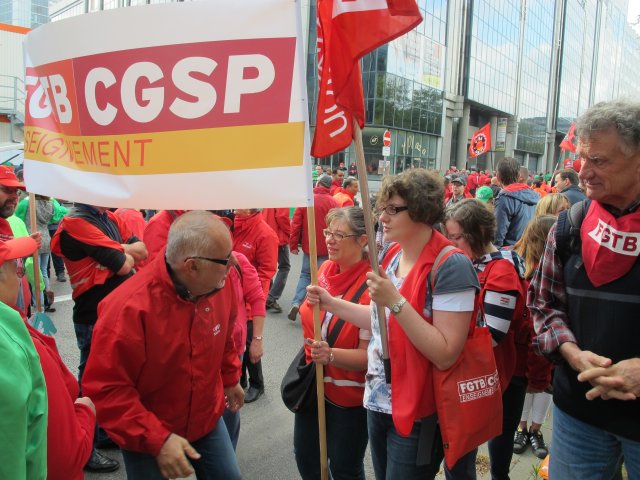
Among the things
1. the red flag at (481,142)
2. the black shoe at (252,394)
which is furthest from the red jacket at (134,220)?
the red flag at (481,142)

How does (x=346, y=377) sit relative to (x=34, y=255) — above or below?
below

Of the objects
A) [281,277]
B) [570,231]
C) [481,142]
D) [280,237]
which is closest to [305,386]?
[570,231]

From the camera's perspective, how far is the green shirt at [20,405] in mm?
1156

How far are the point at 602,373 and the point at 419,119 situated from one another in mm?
36281

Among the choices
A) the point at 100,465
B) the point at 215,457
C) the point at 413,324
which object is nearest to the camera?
the point at 413,324

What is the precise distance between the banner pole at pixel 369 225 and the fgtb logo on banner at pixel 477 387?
0.30m

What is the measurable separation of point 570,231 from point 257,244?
2970 millimetres

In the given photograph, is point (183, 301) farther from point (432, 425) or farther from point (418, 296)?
point (432, 425)

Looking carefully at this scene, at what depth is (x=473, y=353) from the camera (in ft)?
6.64

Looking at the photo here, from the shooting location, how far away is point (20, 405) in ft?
3.85

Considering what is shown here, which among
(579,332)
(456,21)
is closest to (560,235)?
(579,332)

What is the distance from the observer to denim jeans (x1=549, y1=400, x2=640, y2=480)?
180 centimetres

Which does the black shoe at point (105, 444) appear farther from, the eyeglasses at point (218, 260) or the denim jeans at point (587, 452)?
the denim jeans at point (587, 452)

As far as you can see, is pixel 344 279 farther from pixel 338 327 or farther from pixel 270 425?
pixel 270 425
